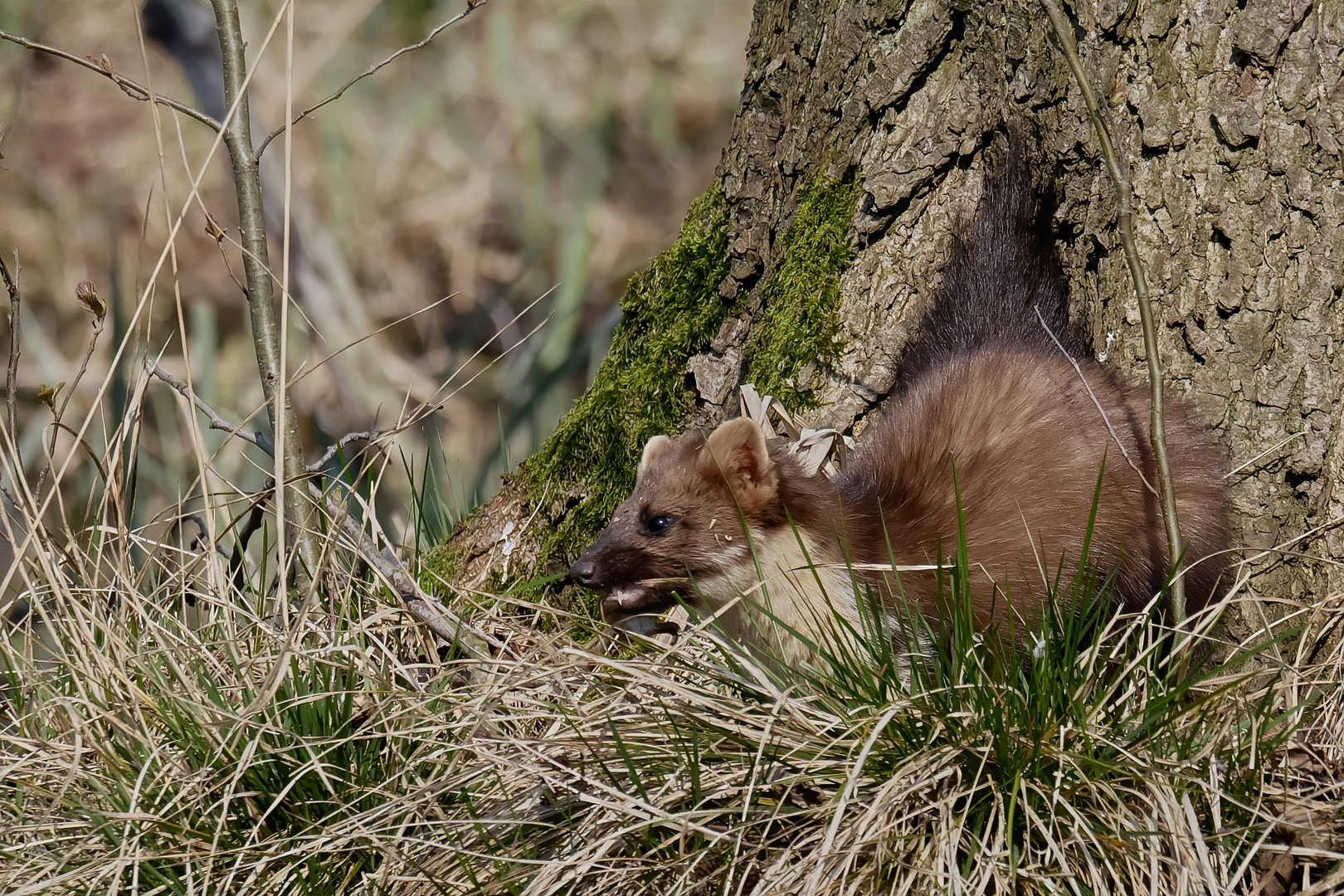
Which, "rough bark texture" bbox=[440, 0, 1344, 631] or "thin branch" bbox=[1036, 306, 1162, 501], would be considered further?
"rough bark texture" bbox=[440, 0, 1344, 631]

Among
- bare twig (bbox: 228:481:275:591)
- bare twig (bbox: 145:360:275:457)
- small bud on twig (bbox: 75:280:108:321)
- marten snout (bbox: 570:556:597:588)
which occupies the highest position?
small bud on twig (bbox: 75:280:108:321)

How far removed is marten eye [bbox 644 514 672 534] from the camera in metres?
2.97

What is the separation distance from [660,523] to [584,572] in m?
0.23

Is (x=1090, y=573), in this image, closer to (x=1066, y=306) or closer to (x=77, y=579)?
(x=1066, y=306)

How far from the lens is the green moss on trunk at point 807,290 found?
319 centimetres

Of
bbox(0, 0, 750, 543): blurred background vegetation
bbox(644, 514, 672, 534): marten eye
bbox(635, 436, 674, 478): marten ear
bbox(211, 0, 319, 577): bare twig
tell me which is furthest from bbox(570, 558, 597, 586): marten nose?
bbox(0, 0, 750, 543): blurred background vegetation

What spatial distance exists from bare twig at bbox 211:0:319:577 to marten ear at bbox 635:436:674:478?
0.75 metres

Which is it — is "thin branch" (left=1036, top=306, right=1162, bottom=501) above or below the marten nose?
above

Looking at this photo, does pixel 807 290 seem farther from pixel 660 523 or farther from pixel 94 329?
pixel 94 329

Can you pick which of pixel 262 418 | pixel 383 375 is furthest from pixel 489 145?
pixel 262 418

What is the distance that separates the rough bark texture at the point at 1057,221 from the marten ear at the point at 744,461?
0.45m

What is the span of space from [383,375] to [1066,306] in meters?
5.45

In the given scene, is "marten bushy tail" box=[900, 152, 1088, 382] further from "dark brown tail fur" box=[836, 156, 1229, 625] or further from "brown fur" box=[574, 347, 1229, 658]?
"brown fur" box=[574, 347, 1229, 658]

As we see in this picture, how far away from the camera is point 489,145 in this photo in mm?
9820
